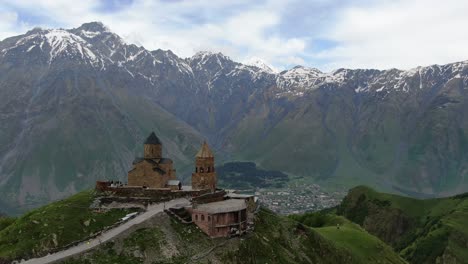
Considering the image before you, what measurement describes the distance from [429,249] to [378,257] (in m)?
76.2

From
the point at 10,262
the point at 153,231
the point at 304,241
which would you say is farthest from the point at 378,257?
the point at 10,262

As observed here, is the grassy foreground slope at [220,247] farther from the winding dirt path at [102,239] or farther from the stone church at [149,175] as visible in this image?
the stone church at [149,175]

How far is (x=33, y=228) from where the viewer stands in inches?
3054

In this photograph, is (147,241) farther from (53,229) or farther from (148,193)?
A: (148,193)

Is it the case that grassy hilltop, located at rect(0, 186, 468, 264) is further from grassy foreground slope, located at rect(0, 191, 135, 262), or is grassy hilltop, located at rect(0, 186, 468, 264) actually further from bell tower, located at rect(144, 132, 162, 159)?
bell tower, located at rect(144, 132, 162, 159)

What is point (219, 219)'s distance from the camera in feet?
273

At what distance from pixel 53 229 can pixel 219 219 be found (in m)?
25.9

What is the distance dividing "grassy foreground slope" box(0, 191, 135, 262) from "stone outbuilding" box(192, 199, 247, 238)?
13053 millimetres

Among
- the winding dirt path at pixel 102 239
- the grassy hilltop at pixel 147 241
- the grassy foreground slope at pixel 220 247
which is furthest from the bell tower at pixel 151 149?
the grassy foreground slope at pixel 220 247

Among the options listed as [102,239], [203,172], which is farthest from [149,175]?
[102,239]

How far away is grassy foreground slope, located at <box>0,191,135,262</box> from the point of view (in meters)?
72.6

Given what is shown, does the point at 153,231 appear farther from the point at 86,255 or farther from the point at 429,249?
the point at 429,249

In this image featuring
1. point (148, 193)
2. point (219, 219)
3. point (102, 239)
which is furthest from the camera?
point (148, 193)

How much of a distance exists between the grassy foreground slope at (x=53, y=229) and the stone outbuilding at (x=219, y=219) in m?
13.1
